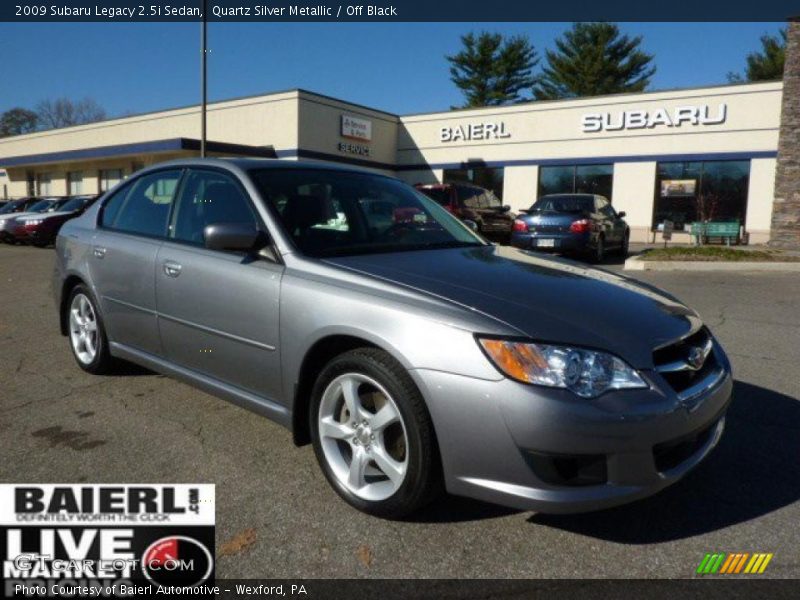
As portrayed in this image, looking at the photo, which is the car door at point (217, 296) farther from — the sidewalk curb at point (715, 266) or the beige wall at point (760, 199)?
the beige wall at point (760, 199)

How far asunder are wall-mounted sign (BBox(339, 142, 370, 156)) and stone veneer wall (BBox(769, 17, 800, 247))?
1689 centimetres

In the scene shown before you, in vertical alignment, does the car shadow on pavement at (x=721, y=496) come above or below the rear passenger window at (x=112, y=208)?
below

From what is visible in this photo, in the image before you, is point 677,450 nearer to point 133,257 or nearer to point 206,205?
point 206,205

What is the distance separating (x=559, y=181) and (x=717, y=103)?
6.17 m

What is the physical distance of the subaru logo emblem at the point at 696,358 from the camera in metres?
2.72

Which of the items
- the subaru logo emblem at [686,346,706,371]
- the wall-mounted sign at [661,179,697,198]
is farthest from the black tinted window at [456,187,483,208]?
the subaru logo emblem at [686,346,706,371]

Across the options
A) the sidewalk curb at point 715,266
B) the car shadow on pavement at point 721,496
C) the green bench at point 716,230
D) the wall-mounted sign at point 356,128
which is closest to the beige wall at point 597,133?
the wall-mounted sign at point 356,128

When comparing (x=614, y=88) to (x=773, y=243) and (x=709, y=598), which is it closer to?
(x=773, y=243)

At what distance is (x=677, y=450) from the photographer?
8.48ft

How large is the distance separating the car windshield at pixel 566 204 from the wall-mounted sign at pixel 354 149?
15679mm

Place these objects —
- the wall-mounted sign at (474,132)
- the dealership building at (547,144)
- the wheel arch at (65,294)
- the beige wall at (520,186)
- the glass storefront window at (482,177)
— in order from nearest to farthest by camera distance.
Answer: the wheel arch at (65,294) < the dealership building at (547,144) < the beige wall at (520,186) < the wall-mounted sign at (474,132) < the glass storefront window at (482,177)

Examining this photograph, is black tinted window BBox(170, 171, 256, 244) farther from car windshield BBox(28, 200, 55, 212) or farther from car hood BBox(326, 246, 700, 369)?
car windshield BBox(28, 200, 55, 212)

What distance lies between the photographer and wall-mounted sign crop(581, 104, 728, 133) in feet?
74.0

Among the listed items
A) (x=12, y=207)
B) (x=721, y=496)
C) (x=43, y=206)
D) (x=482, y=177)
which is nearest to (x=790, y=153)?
(x=482, y=177)
